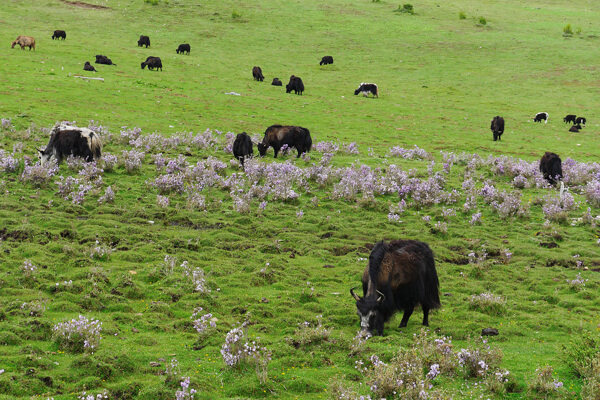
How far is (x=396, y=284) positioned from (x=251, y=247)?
496 centimetres

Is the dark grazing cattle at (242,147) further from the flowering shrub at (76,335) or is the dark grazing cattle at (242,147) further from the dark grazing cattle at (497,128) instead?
the dark grazing cattle at (497,128)

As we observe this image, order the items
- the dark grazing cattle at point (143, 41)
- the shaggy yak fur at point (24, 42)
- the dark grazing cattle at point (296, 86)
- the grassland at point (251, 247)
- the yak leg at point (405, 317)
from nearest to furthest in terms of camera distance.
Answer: the grassland at point (251, 247)
the yak leg at point (405, 317)
the dark grazing cattle at point (296, 86)
the shaggy yak fur at point (24, 42)
the dark grazing cattle at point (143, 41)

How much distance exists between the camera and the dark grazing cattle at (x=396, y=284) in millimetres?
9312

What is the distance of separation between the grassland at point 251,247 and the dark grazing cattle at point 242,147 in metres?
1.14

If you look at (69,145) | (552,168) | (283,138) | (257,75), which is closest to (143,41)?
(257,75)

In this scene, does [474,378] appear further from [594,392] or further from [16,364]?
[16,364]

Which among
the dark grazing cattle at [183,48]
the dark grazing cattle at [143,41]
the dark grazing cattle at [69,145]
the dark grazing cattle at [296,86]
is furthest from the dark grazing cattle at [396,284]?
the dark grazing cattle at [143,41]

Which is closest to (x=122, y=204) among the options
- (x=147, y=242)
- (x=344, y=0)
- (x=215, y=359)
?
(x=147, y=242)

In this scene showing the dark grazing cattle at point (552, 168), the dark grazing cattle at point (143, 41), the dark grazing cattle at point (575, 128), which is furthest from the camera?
the dark grazing cattle at point (143, 41)

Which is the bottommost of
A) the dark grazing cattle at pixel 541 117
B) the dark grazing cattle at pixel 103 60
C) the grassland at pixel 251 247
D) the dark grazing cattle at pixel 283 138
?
the grassland at pixel 251 247

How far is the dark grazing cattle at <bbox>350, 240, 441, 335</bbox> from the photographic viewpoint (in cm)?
931

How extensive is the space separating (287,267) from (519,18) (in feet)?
274

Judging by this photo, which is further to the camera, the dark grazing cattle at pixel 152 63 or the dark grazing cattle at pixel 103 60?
the dark grazing cattle at pixel 152 63

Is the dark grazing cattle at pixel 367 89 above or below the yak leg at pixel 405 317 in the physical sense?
above
